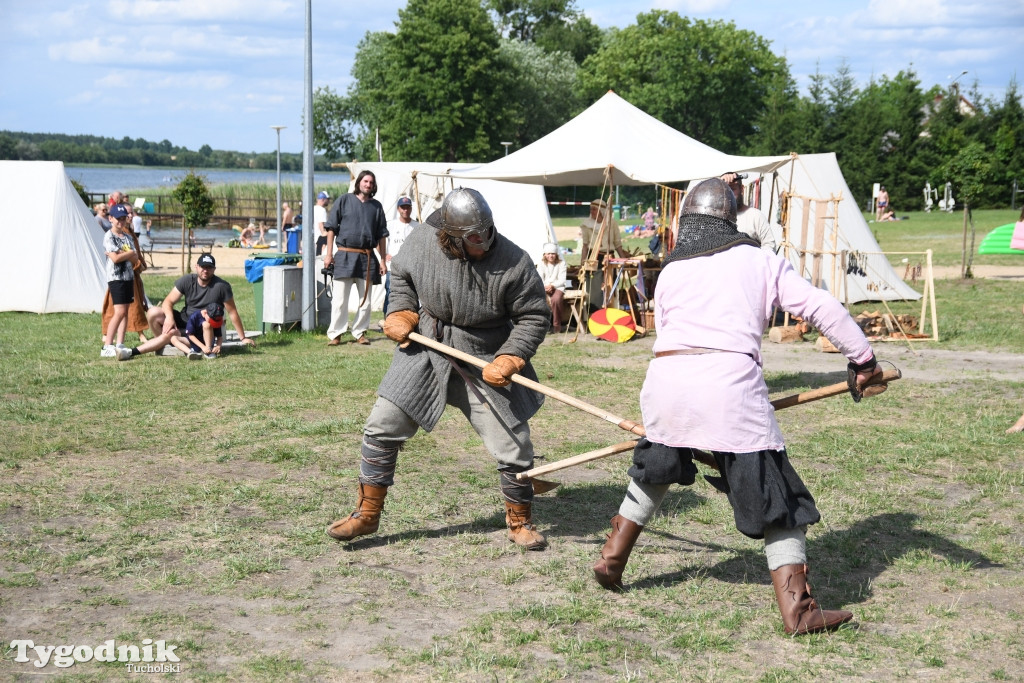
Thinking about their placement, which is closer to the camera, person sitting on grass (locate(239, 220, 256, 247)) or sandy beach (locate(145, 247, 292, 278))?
sandy beach (locate(145, 247, 292, 278))

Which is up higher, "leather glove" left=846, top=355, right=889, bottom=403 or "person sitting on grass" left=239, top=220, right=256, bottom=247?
"person sitting on grass" left=239, top=220, right=256, bottom=247

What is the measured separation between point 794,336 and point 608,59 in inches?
2079

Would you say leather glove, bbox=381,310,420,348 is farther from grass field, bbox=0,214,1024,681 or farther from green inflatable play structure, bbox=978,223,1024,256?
green inflatable play structure, bbox=978,223,1024,256

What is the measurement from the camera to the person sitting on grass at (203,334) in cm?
1010

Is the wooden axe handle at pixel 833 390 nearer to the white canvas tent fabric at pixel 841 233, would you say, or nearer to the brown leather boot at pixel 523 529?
the brown leather boot at pixel 523 529

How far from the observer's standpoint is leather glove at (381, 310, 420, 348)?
4.71 metres

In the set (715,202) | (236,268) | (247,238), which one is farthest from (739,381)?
(247,238)

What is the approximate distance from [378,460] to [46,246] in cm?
1139

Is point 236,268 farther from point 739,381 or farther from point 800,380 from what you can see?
point 739,381

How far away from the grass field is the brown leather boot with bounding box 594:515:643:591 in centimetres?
9

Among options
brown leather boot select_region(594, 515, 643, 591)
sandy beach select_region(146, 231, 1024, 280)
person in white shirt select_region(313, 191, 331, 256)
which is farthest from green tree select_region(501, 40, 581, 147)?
brown leather boot select_region(594, 515, 643, 591)

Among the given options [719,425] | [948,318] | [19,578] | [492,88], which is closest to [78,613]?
[19,578]

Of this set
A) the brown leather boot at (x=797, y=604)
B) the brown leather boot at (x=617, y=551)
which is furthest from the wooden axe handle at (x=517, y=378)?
the brown leather boot at (x=797, y=604)

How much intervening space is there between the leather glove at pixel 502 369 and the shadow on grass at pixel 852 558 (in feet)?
3.38
